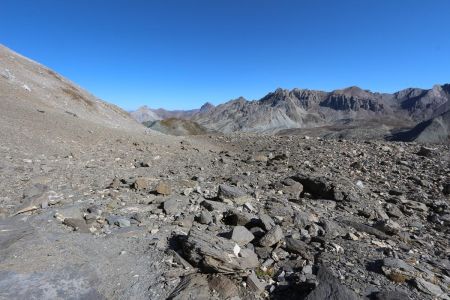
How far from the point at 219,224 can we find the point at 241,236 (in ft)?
4.39

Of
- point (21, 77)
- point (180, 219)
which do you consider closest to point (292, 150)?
point (180, 219)

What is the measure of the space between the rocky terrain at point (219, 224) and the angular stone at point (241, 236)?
5 cm

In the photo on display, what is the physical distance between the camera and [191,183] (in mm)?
12867

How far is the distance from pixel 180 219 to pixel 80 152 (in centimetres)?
1094

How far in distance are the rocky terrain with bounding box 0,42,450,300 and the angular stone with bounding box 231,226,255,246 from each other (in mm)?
45

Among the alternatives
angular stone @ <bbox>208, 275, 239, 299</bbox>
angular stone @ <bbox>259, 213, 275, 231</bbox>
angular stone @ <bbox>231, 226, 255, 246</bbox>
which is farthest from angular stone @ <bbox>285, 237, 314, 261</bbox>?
angular stone @ <bbox>208, 275, 239, 299</bbox>

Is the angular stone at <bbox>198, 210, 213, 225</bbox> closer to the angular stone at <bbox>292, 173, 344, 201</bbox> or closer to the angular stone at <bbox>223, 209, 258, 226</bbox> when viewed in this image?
the angular stone at <bbox>223, 209, 258, 226</bbox>

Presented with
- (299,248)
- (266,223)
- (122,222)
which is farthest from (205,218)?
(299,248)

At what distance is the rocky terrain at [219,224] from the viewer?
6.25m

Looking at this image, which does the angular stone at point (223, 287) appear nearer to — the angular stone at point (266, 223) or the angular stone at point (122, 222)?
the angular stone at point (266, 223)

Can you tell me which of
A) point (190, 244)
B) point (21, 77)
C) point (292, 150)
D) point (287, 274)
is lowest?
point (287, 274)

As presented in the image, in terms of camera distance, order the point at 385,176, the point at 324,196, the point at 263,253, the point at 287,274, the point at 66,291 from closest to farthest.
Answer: the point at 66,291 → the point at 287,274 → the point at 263,253 → the point at 324,196 → the point at 385,176

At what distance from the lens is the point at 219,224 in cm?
895

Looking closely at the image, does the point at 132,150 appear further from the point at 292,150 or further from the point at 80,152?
the point at 292,150
